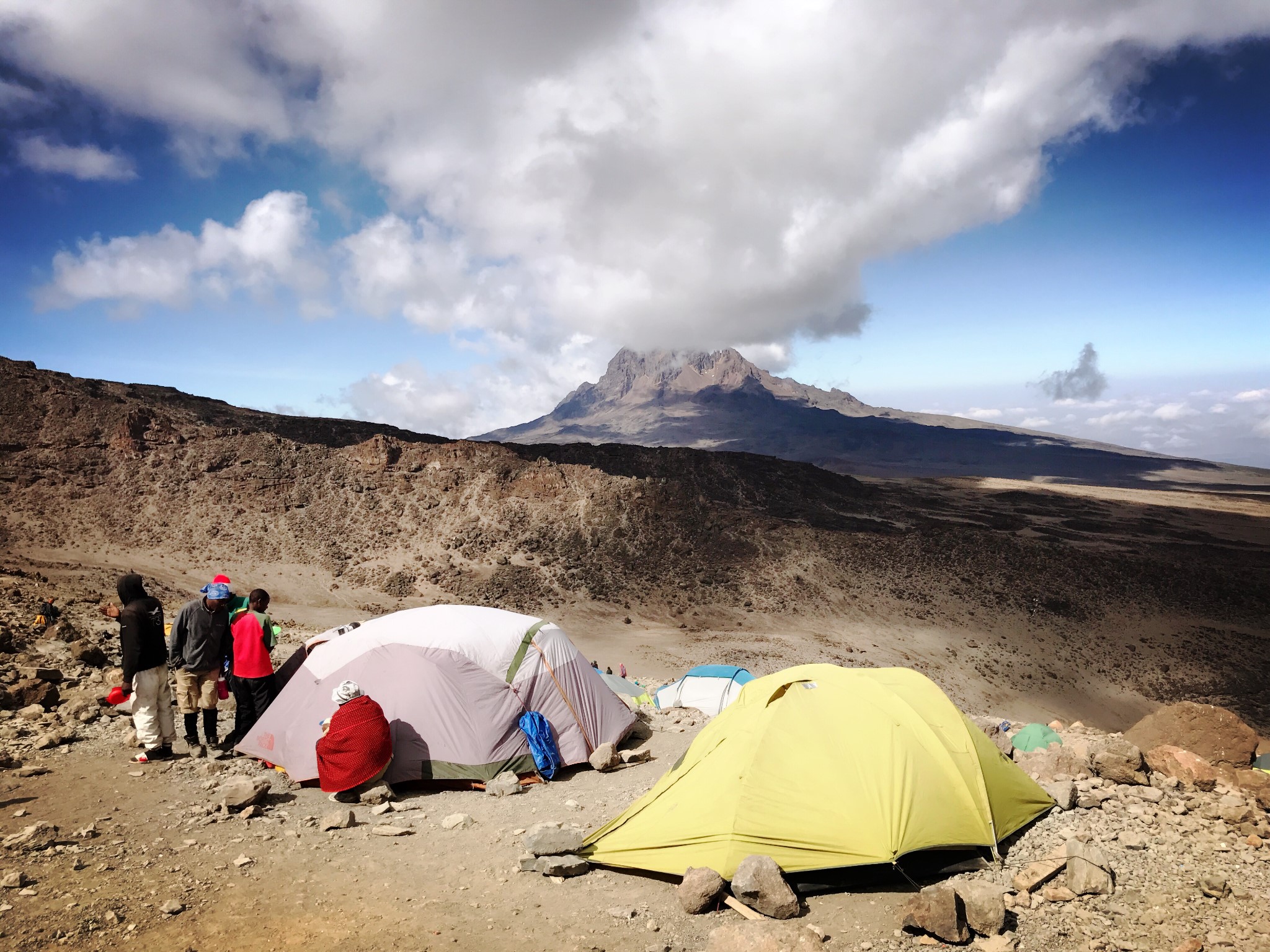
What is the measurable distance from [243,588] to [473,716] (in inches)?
1124

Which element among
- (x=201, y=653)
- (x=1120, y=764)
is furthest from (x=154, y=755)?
(x=1120, y=764)

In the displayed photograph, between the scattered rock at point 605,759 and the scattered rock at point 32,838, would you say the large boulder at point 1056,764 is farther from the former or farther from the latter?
the scattered rock at point 32,838

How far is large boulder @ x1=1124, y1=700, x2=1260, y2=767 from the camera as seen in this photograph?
880 centimetres

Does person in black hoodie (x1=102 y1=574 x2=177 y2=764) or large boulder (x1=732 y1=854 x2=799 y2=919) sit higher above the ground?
person in black hoodie (x1=102 y1=574 x2=177 y2=764)

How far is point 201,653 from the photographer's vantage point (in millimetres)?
8445

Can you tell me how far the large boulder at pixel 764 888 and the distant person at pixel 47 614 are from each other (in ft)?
44.6

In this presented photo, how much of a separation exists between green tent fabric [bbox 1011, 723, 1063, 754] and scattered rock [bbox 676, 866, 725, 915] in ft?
25.1

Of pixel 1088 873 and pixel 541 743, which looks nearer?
pixel 1088 873

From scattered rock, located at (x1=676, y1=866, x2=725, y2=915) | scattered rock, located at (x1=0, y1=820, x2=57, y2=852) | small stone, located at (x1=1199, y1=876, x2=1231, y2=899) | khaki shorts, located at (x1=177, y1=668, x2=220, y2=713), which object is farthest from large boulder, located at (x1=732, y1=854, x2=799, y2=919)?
khaki shorts, located at (x1=177, y1=668, x2=220, y2=713)

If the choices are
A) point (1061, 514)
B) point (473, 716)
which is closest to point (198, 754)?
point (473, 716)

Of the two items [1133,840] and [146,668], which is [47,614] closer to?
[146,668]

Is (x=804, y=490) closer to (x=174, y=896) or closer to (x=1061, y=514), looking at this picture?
(x=1061, y=514)

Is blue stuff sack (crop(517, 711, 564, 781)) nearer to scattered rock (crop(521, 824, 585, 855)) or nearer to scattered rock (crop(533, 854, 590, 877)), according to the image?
scattered rock (crop(521, 824, 585, 855))

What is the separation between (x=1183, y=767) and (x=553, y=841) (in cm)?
764
